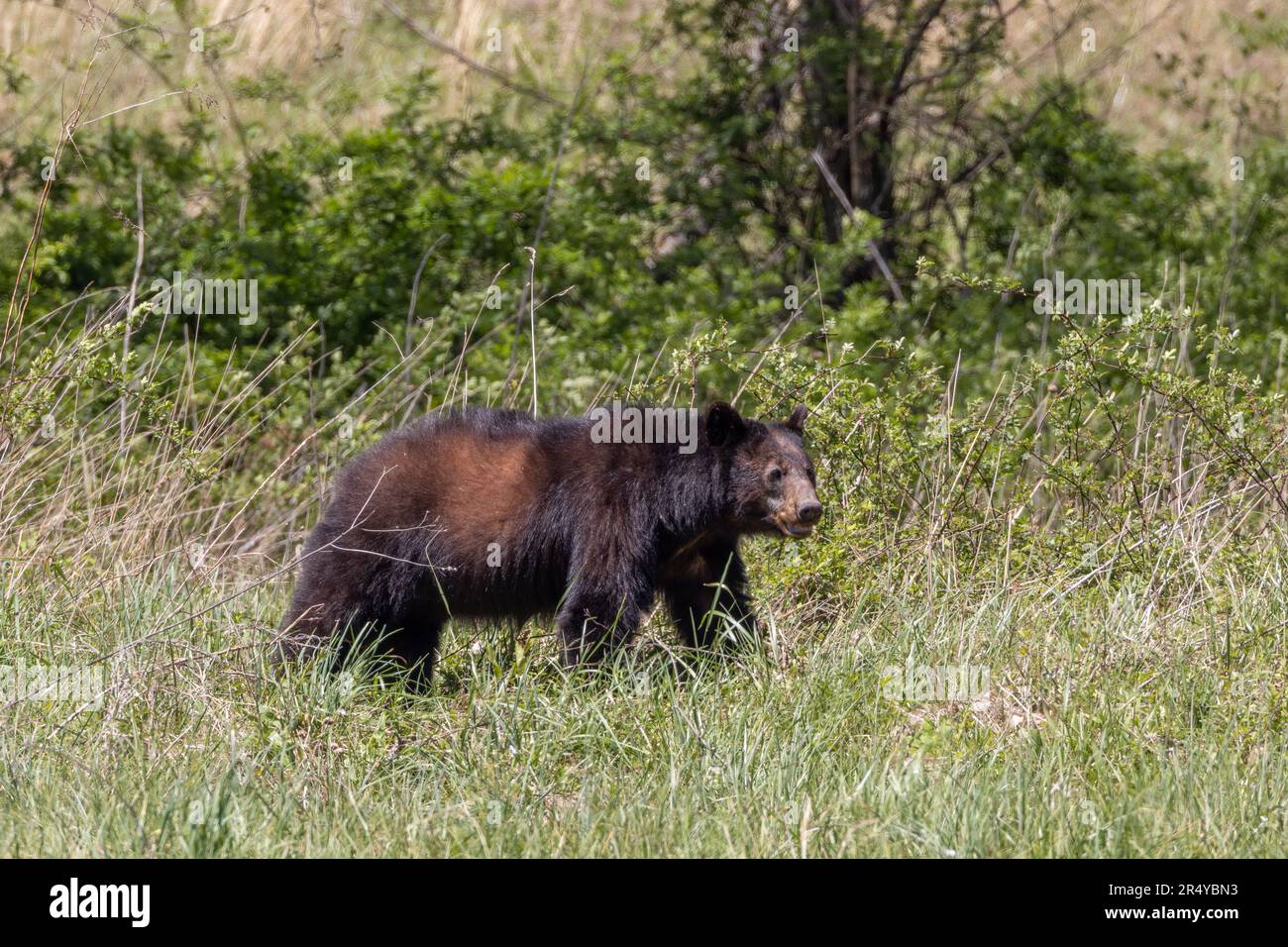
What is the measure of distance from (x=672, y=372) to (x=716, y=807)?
2.72 metres

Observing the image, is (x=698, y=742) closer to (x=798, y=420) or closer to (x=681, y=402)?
(x=798, y=420)

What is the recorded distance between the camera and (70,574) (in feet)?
22.3

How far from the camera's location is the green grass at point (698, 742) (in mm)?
4539

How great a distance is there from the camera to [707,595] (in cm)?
662

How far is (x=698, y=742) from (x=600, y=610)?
3.65ft

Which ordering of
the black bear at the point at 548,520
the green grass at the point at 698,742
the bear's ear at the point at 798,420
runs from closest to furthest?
the green grass at the point at 698,742 < the black bear at the point at 548,520 < the bear's ear at the point at 798,420

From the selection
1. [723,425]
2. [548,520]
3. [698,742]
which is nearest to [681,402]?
[723,425]

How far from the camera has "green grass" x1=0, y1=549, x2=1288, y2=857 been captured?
454 cm

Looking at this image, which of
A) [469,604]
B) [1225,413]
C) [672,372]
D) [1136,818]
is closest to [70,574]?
[469,604]

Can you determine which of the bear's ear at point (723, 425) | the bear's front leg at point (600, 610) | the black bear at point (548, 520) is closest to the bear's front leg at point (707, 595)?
the black bear at point (548, 520)

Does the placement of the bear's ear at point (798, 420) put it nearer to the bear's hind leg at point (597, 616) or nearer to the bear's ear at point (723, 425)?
the bear's ear at point (723, 425)

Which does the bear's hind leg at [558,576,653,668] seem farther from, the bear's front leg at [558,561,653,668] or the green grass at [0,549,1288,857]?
→ the green grass at [0,549,1288,857]

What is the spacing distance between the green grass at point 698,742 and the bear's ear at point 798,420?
741 mm

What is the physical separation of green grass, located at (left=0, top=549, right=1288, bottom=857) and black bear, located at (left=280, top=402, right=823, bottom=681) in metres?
0.26
